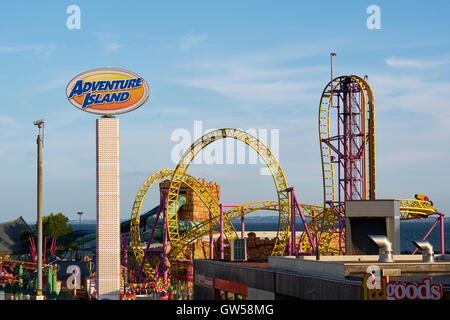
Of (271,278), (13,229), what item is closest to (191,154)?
(271,278)

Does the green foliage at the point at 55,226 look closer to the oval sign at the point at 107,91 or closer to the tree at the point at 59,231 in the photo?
the tree at the point at 59,231

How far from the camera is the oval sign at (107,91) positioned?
44.2 m

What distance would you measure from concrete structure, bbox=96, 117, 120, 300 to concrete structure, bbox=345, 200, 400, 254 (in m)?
15.5

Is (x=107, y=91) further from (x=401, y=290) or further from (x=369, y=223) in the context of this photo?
(x=401, y=290)

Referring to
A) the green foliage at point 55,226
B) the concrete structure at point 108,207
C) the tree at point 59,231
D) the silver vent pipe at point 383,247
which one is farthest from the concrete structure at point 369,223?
the green foliage at point 55,226

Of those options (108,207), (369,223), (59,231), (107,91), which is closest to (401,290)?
(369,223)

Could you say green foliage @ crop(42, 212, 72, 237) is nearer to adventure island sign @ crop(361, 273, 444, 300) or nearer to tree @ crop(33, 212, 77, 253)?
tree @ crop(33, 212, 77, 253)

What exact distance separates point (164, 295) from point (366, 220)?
17317 mm

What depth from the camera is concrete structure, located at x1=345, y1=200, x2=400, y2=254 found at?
47062 mm

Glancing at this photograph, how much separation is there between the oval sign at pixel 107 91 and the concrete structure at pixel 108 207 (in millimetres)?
929

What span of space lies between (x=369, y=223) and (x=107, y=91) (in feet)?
63.6

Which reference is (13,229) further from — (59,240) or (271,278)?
(271,278)

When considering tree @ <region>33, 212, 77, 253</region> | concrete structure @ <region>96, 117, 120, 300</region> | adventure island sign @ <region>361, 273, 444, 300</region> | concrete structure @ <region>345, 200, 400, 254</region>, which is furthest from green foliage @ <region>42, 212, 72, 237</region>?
adventure island sign @ <region>361, 273, 444, 300</region>

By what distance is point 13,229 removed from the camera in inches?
3720
